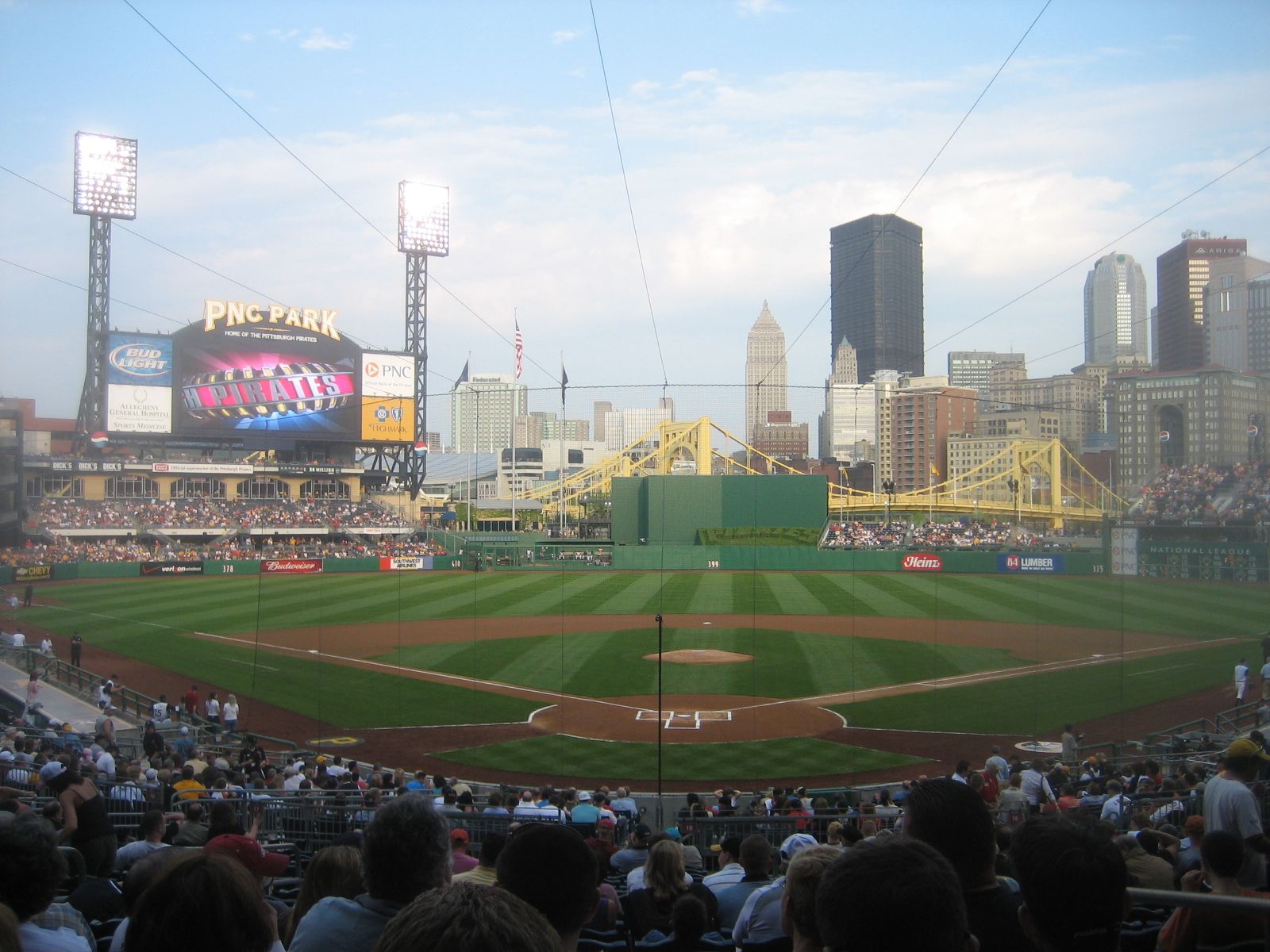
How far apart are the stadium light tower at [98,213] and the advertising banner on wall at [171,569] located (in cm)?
1932

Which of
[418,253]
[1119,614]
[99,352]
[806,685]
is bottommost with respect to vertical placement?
→ [806,685]

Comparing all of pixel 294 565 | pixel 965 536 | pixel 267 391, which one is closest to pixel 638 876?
pixel 294 565

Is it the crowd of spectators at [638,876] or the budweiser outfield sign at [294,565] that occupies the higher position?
the crowd of spectators at [638,876]

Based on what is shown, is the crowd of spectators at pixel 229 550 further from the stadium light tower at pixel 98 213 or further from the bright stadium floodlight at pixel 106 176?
the bright stadium floodlight at pixel 106 176

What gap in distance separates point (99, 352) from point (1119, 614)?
65.8 meters

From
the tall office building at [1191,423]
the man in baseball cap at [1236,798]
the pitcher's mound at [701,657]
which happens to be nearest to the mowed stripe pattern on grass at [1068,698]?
the tall office building at [1191,423]

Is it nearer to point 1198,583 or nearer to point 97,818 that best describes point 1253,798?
point 97,818

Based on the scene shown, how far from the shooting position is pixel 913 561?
48.6 metres

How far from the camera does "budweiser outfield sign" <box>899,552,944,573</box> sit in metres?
47.6

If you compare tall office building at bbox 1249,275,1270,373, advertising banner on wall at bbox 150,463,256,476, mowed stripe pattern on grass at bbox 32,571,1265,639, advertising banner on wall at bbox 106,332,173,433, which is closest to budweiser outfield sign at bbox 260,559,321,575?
mowed stripe pattern on grass at bbox 32,571,1265,639

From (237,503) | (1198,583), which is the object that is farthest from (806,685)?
(237,503)

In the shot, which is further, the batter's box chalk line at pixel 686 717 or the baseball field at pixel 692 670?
the batter's box chalk line at pixel 686 717

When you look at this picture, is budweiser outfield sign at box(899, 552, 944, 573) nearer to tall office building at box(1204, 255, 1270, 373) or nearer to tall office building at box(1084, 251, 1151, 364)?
tall office building at box(1084, 251, 1151, 364)

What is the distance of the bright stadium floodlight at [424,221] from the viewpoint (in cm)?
7419
